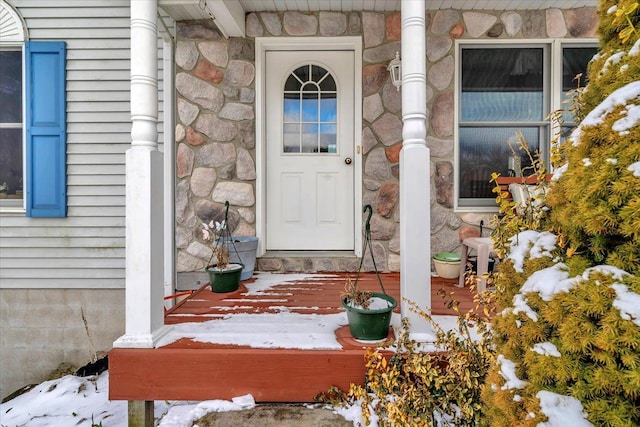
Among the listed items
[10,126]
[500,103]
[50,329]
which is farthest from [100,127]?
[500,103]

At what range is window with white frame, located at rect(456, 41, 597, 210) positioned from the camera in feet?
10.2

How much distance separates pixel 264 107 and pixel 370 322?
89.7 inches

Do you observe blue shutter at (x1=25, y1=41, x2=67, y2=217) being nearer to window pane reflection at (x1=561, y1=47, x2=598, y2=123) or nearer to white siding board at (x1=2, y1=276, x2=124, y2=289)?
white siding board at (x1=2, y1=276, x2=124, y2=289)

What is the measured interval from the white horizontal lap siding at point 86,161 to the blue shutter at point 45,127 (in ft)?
0.22

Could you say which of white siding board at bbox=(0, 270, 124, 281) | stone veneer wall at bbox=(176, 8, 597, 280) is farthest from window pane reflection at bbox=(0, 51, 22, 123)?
stone veneer wall at bbox=(176, 8, 597, 280)

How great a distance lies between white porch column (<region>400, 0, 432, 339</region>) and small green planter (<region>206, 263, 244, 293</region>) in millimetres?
1369

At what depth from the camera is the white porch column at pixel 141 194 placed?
65.1 inches

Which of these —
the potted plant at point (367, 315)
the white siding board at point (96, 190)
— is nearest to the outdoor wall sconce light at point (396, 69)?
the potted plant at point (367, 315)

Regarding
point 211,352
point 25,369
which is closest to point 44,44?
point 25,369

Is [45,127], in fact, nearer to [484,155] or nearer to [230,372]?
[230,372]

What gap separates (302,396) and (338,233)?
5.72ft

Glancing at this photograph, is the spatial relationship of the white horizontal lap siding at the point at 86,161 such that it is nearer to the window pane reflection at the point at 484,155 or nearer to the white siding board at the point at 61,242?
the white siding board at the point at 61,242

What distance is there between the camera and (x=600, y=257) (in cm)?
93

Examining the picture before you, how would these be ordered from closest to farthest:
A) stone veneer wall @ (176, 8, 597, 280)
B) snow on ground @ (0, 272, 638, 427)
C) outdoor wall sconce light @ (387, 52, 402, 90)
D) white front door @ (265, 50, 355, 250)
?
snow on ground @ (0, 272, 638, 427)
outdoor wall sconce light @ (387, 52, 402, 90)
stone veneer wall @ (176, 8, 597, 280)
white front door @ (265, 50, 355, 250)
